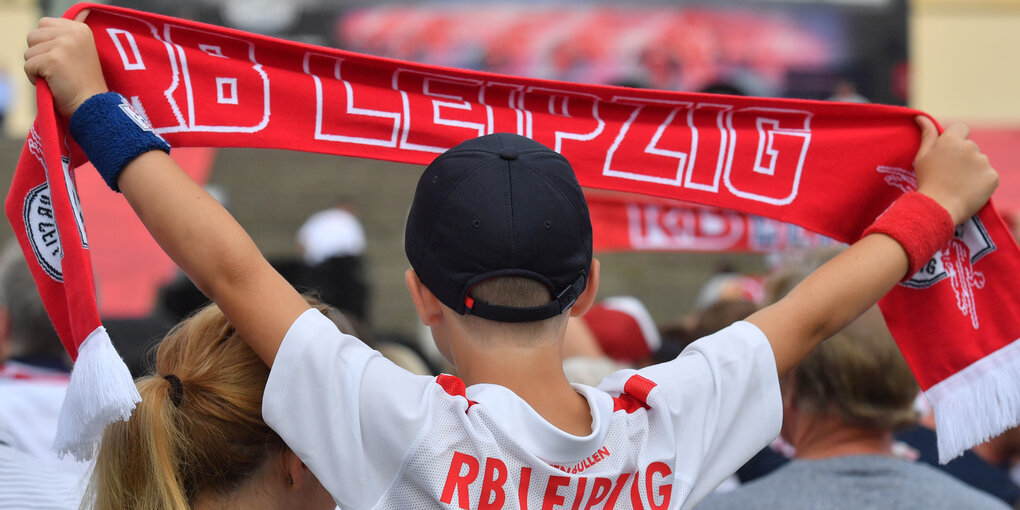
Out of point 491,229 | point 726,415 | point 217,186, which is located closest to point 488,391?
point 491,229

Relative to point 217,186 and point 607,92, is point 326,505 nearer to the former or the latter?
point 607,92

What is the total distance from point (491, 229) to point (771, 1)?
17060 millimetres

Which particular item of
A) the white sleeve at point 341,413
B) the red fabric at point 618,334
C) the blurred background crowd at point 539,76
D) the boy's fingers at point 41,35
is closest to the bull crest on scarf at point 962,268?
the white sleeve at point 341,413

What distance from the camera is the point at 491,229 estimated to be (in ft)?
5.14

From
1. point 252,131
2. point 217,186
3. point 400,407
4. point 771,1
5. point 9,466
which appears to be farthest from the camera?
point 771,1

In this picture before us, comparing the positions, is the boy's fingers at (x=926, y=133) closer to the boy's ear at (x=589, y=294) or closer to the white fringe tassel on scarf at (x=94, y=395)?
the boy's ear at (x=589, y=294)

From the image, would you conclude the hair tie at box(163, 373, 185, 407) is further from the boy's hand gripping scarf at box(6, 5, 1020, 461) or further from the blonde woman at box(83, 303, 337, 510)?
the boy's hand gripping scarf at box(6, 5, 1020, 461)

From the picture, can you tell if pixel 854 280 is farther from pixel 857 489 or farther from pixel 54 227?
pixel 54 227

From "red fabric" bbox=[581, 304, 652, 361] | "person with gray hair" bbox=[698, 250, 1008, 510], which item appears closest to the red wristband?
"person with gray hair" bbox=[698, 250, 1008, 510]

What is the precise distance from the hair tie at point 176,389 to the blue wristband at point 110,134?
34cm

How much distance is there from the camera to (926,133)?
213 cm

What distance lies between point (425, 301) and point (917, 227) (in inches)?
35.9

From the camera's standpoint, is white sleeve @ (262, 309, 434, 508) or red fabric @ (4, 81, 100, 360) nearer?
white sleeve @ (262, 309, 434, 508)

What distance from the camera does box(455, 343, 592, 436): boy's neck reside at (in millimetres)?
1609
